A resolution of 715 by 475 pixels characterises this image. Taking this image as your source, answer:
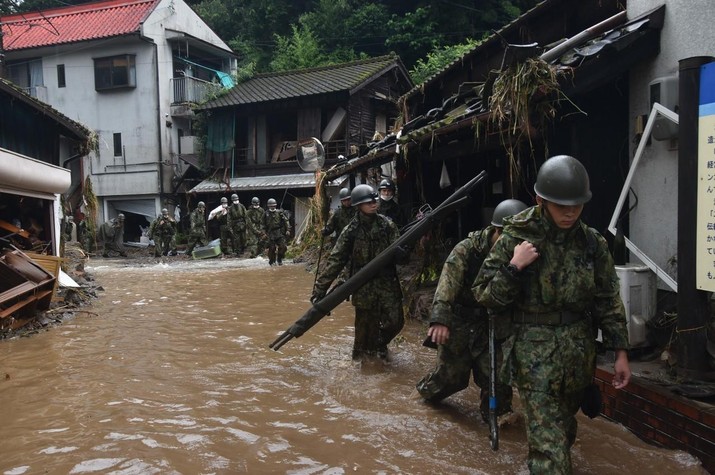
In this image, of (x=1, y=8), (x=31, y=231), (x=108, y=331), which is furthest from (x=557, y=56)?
(x=1, y=8)

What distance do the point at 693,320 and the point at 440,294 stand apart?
169 cm

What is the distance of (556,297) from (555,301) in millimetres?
23

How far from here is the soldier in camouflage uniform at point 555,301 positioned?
306 cm

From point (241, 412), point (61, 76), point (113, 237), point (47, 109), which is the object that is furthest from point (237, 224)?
point (241, 412)

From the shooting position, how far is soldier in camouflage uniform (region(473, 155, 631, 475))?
3.06 meters

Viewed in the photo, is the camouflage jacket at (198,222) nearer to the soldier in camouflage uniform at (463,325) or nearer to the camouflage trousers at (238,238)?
the camouflage trousers at (238,238)

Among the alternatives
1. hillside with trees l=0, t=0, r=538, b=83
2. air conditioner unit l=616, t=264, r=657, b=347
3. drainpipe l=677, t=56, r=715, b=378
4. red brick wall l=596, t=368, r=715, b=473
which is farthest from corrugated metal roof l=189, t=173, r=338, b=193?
drainpipe l=677, t=56, r=715, b=378

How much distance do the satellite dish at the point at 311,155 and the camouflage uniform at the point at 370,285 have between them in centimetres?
1324

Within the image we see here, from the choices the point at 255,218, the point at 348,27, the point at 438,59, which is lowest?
the point at 255,218

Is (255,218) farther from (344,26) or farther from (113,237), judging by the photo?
(344,26)

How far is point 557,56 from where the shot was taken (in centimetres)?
597

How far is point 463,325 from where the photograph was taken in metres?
4.37

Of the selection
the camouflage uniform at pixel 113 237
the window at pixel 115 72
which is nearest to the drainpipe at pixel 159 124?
the window at pixel 115 72

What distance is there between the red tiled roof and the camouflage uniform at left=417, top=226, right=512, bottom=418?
26.0 meters
